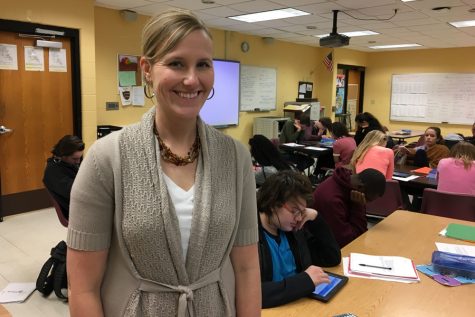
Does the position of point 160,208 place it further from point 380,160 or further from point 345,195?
point 380,160

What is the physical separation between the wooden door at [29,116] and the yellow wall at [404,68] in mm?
8686

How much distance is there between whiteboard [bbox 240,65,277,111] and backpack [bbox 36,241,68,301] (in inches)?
220

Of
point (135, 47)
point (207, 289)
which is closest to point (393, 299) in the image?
point (207, 289)

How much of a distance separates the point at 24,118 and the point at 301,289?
415cm

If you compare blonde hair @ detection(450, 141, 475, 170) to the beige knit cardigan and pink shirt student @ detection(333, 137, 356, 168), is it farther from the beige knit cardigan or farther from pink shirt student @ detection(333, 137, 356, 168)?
the beige knit cardigan

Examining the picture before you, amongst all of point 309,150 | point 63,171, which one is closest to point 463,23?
point 309,150

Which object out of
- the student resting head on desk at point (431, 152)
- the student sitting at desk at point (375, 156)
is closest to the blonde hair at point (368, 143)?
the student sitting at desk at point (375, 156)

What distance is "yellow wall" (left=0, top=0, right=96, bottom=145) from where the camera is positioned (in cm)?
439

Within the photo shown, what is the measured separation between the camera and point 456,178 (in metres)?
3.50

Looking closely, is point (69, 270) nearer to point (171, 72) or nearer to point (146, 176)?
point (146, 176)

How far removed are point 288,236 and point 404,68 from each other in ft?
33.3

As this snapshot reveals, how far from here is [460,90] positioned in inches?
390

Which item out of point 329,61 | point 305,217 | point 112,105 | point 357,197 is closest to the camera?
point 305,217

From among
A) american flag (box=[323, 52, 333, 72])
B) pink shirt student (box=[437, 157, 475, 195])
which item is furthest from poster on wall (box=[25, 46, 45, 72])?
american flag (box=[323, 52, 333, 72])
